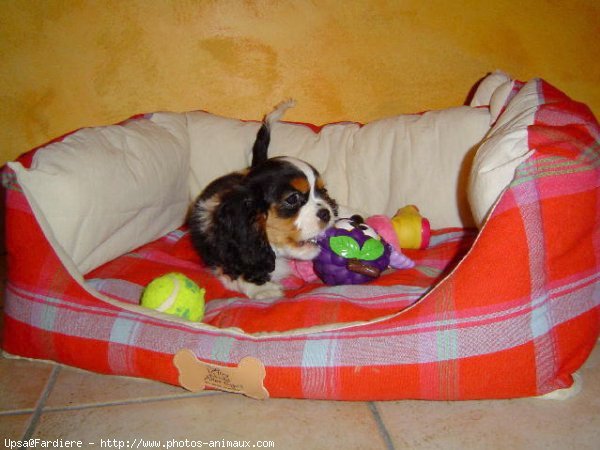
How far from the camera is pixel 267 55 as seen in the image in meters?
3.11

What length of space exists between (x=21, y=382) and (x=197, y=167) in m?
1.64

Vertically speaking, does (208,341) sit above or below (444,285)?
below

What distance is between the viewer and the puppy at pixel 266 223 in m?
2.18

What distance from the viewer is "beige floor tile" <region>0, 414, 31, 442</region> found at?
1499mm

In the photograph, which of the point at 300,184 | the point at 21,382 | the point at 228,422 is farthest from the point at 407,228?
the point at 21,382

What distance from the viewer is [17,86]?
3074mm

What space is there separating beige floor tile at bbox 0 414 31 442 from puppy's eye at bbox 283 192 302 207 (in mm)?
1289

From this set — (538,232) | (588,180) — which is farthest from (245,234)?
(588,180)

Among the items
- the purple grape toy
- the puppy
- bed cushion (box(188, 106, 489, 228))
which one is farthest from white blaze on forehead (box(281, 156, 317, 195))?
bed cushion (box(188, 106, 489, 228))

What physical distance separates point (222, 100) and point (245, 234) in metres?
1.41

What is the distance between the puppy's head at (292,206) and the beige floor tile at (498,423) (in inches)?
34.5

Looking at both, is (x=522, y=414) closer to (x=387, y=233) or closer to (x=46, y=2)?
(x=387, y=233)

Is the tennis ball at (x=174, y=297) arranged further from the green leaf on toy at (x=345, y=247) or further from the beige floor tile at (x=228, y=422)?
the green leaf on toy at (x=345, y=247)

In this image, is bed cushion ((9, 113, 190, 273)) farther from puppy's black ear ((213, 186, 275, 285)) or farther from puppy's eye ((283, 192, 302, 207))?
puppy's eye ((283, 192, 302, 207))
